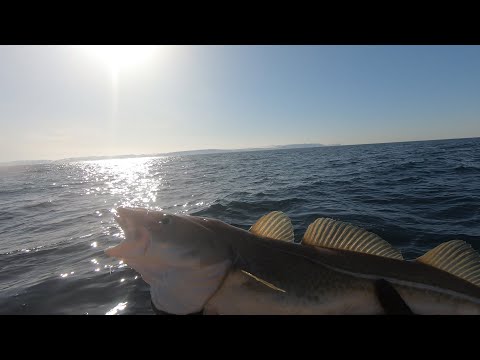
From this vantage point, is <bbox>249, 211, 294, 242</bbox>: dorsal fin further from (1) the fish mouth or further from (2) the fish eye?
(1) the fish mouth

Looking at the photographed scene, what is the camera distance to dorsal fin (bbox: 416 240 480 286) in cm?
261

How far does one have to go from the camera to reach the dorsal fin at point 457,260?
2611 millimetres

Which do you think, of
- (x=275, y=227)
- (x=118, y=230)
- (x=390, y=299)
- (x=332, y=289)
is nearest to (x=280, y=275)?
(x=332, y=289)

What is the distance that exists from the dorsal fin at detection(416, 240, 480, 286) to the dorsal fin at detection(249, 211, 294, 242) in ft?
4.09

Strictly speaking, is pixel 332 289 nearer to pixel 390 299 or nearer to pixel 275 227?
pixel 390 299

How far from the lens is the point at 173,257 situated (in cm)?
251

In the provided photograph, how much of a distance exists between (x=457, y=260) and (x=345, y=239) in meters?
1.01

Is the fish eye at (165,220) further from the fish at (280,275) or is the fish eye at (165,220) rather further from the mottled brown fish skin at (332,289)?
the mottled brown fish skin at (332,289)

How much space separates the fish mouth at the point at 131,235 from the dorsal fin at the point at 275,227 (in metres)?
1.08

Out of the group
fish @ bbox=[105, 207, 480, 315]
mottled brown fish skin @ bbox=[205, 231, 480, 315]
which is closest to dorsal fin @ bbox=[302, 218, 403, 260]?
fish @ bbox=[105, 207, 480, 315]
